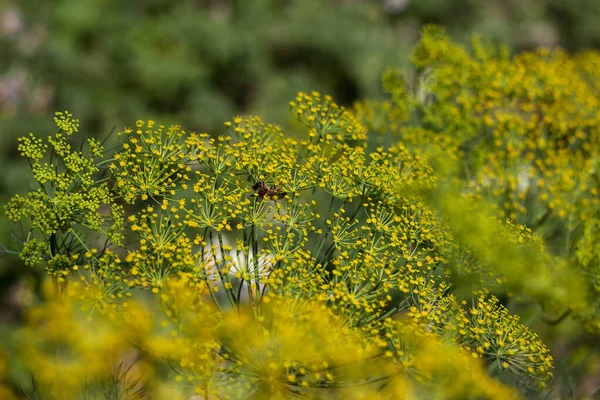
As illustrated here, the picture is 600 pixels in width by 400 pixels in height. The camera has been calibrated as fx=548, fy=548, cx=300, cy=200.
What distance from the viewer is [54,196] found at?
2725 mm

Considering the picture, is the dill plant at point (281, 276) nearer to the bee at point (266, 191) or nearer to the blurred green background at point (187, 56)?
the bee at point (266, 191)

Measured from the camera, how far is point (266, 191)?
2865mm

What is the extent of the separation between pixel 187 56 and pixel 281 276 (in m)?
7.40

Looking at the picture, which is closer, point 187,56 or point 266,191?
point 266,191

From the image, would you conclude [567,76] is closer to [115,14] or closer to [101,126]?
[101,126]

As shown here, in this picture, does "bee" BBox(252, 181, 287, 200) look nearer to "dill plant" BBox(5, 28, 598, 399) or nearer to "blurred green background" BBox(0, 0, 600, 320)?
"dill plant" BBox(5, 28, 598, 399)

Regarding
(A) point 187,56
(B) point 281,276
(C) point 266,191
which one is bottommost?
(B) point 281,276

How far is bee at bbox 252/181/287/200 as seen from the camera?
2863 mm

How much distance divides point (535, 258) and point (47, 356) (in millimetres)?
2878

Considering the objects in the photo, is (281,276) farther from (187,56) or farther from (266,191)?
(187,56)

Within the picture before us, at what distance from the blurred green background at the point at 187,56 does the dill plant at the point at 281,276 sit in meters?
5.30

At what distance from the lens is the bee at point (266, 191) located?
2.86m

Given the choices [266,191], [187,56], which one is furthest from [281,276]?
[187,56]

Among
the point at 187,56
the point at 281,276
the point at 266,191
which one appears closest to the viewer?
the point at 281,276
